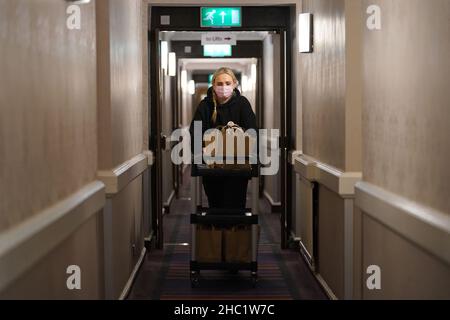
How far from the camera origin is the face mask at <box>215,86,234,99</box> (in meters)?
6.19

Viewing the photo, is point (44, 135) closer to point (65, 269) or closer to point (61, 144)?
point (61, 144)

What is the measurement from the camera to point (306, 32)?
6051 mm

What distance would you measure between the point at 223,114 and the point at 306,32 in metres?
1.04

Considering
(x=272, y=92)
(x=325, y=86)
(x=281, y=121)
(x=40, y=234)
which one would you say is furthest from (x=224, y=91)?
(x=272, y=92)

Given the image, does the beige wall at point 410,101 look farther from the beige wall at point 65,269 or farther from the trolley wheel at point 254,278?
the trolley wheel at point 254,278

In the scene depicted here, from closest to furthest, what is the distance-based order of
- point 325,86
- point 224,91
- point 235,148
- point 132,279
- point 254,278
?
point 325,86 < point 235,148 < point 132,279 < point 254,278 < point 224,91

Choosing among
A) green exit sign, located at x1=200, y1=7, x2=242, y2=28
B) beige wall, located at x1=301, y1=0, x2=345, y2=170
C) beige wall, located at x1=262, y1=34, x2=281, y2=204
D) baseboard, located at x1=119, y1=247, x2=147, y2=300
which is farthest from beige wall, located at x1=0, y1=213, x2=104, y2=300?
beige wall, located at x1=262, y1=34, x2=281, y2=204

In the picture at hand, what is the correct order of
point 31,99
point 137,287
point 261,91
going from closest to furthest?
point 31,99 → point 137,287 → point 261,91

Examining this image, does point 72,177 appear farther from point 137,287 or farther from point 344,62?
point 137,287

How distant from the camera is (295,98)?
23.3 ft

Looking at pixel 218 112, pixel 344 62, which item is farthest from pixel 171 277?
pixel 344 62

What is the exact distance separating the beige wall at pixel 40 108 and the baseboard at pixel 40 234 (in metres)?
0.04

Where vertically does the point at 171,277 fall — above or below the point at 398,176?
below
